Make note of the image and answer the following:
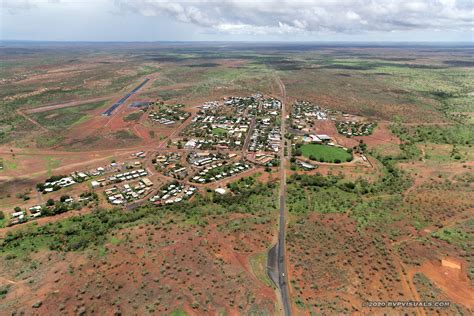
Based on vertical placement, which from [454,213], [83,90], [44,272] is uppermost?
[83,90]

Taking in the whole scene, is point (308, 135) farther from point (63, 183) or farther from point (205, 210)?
point (63, 183)

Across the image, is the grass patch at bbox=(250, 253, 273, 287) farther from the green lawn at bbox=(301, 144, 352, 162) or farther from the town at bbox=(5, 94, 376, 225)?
the green lawn at bbox=(301, 144, 352, 162)

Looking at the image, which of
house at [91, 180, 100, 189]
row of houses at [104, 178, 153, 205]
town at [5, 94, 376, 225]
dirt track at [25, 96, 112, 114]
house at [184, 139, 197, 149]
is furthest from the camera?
dirt track at [25, 96, 112, 114]

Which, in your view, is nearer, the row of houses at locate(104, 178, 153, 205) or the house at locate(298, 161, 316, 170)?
the row of houses at locate(104, 178, 153, 205)

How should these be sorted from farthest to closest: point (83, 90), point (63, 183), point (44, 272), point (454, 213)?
point (83, 90)
point (63, 183)
point (454, 213)
point (44, 272)

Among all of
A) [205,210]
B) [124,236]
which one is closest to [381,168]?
[205,210]

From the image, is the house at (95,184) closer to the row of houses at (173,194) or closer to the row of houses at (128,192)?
the row of houses at (128,192)

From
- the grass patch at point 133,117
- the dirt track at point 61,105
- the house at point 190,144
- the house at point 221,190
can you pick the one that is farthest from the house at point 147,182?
the dirt track at point 61,105

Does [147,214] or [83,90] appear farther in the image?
[83,90]

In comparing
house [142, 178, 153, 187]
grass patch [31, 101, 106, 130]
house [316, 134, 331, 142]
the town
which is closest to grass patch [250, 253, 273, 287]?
the town
